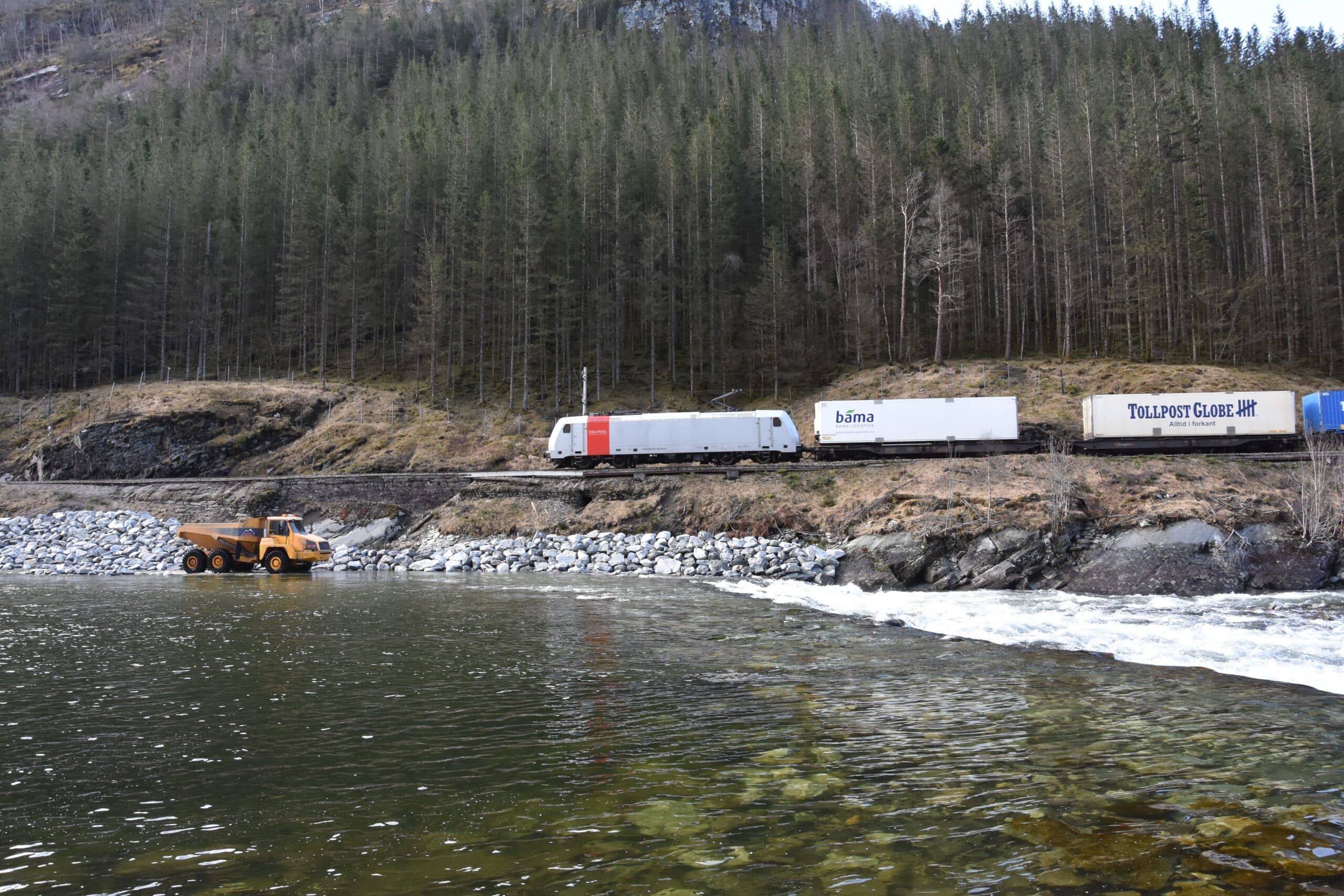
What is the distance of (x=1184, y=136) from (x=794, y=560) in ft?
160

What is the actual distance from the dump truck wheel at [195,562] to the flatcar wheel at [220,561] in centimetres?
27

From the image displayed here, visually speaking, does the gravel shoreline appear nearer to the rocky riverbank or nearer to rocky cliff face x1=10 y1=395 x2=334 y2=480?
the rocky riverbank

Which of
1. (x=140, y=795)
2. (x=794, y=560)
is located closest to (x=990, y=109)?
(x=794, y=560)

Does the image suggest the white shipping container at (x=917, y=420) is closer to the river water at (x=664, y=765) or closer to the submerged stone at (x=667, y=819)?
the river water at (x=664, y=765)

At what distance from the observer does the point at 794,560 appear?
88.4 ft

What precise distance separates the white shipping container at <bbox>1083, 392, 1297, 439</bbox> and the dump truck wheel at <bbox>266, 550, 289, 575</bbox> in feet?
114

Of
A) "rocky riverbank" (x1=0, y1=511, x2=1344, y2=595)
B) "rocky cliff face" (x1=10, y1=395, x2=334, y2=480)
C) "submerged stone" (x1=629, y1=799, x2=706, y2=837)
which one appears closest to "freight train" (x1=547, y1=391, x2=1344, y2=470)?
"rocky riverbank" (x1=0, y1=511, x2=1344, y2=595)

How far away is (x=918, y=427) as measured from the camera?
3503cm

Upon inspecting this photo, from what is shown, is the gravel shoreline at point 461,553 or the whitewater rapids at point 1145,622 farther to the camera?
the gravel shoreline at point 461,553

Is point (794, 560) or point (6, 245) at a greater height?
point (6, 245)

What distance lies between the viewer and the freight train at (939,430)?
32312mm

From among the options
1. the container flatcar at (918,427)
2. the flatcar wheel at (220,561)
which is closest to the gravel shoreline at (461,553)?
the flatcar wheel at (220,561)

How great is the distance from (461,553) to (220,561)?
9.54 meters

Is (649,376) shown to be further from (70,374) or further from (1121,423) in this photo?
(70,374)
